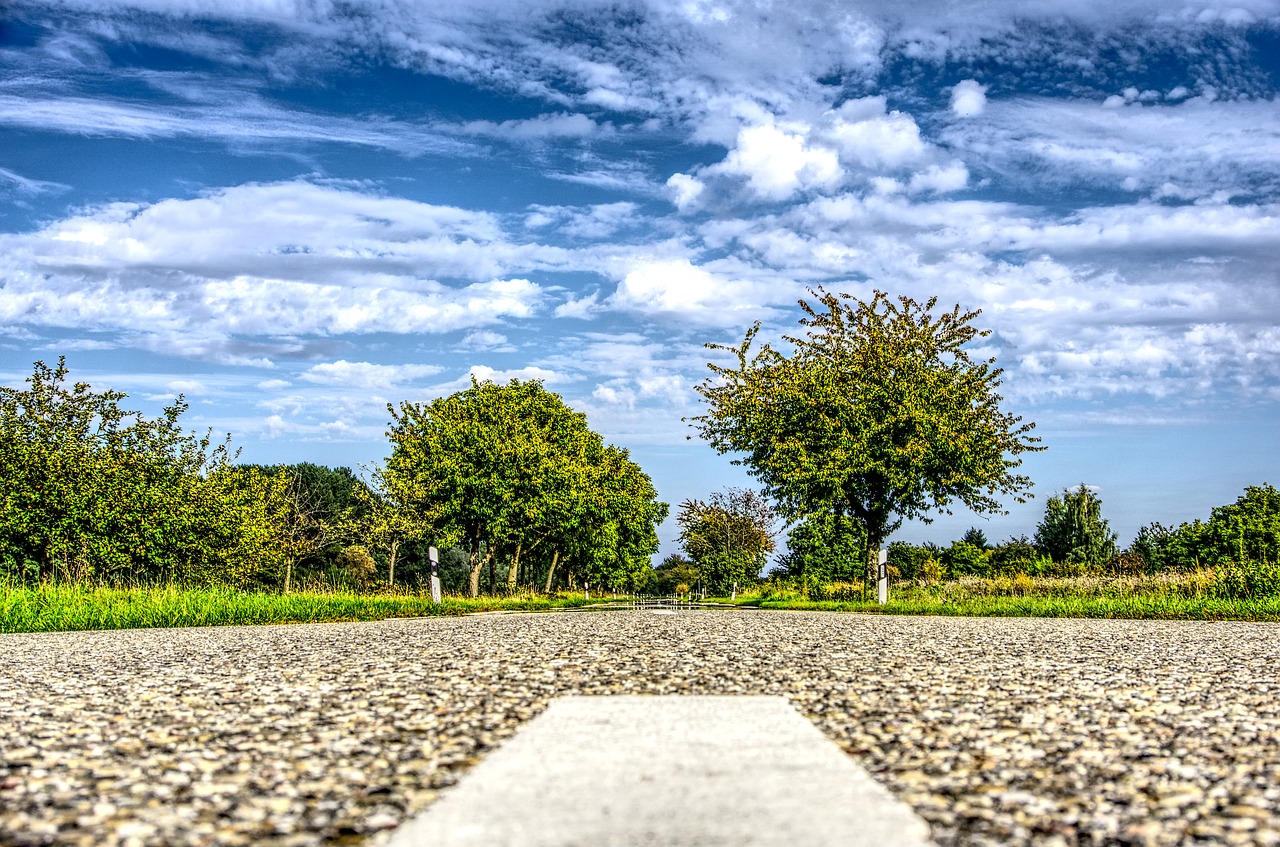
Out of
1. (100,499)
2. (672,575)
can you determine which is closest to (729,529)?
(672,575)

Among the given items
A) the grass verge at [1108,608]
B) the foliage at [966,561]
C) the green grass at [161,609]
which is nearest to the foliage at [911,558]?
the foliage at [966,561]

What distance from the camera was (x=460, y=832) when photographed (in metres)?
3.48

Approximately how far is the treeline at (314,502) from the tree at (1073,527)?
65.5 ft

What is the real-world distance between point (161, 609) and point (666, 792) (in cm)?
1602

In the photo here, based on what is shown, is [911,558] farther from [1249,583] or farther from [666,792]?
[666,792]

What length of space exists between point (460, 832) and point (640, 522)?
4813cm

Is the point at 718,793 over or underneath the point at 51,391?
underneath

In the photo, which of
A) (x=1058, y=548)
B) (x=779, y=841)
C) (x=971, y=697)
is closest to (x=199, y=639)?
(x=971, y=697)

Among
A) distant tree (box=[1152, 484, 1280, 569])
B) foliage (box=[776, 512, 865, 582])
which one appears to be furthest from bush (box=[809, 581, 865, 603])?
distant tree (box=[1152, 484, 1280, 569])

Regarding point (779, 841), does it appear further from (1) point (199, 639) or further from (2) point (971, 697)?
(1) point (199, 639)

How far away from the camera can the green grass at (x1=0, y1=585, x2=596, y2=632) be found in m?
16.3

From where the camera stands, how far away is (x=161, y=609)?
55.9 feet

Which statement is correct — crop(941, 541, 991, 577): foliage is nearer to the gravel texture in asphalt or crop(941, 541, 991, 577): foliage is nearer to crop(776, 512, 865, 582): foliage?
crop(776, 512, 865, 582): foliage

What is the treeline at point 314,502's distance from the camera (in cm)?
2394
